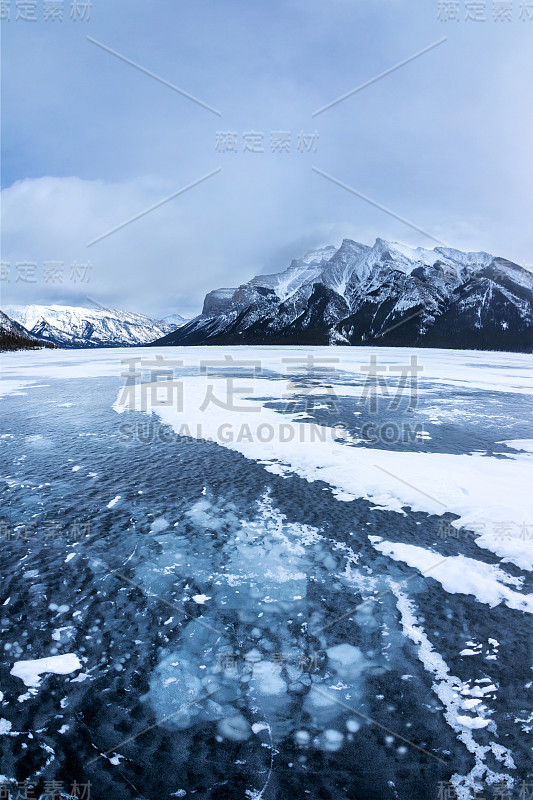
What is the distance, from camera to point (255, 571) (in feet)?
20.7

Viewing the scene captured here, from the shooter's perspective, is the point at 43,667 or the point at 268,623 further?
the point at 268,623

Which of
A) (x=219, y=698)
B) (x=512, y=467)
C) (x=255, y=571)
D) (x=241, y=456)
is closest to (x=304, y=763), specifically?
(x=219, y=698)

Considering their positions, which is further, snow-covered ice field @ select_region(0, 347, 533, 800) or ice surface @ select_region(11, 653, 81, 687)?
ice surface @ select_region(11, 653, 81, 687)

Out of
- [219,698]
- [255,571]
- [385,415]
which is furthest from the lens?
[385,415]

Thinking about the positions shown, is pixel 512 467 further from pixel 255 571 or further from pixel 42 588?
pixel 42 588

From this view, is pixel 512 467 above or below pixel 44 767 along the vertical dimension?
above

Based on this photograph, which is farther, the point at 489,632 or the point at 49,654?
the point at 489,632

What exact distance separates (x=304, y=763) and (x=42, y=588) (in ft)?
14.1

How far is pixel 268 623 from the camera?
17.2 feet

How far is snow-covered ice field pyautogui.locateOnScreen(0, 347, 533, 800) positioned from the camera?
11.9 ft

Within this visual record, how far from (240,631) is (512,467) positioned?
8885 mm

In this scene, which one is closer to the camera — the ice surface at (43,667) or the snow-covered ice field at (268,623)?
the snow-covered ice field at (268,623)

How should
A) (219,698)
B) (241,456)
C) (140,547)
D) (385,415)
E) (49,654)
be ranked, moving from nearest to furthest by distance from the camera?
(219,698)
(49,654)
(140,547)
(241,456)
(385,415)

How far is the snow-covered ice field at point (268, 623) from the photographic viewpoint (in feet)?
11.9
